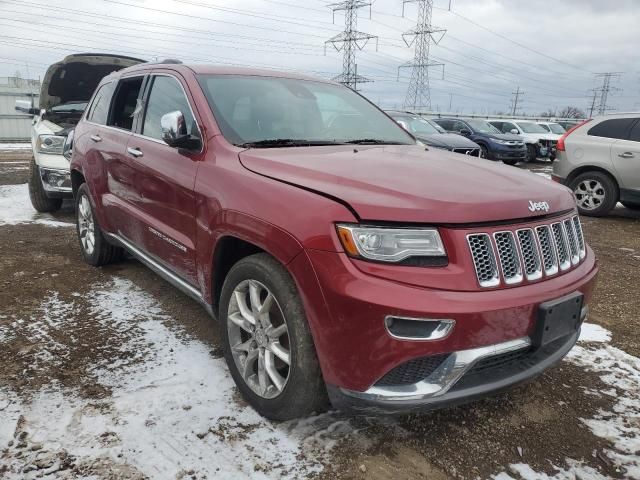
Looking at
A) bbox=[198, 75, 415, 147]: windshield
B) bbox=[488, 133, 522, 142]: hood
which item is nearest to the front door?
bbox=[198, 75, 415, 147]: windshield

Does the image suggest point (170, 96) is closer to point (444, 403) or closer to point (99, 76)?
point (444, 403)

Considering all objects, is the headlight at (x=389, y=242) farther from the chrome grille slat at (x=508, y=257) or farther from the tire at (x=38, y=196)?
the tire at (x=38, y=196)

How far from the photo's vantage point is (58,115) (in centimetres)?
743

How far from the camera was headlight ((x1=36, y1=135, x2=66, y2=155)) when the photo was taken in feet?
21.6

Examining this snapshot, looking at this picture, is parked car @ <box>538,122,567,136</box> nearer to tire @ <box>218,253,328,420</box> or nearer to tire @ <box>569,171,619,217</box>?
tire @ <box>569,171,619,217</box>

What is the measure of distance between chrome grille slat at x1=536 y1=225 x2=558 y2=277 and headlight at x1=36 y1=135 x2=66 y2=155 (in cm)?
625

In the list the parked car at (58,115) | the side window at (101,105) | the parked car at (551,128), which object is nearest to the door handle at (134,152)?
the side window at (101,105)

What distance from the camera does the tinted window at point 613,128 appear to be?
7793mm

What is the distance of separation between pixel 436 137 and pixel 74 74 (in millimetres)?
7287

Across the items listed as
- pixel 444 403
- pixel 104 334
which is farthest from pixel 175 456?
pixel 104 334

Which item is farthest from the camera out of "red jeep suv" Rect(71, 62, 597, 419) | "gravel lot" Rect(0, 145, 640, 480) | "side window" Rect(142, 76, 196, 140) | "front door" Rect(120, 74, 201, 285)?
"side window" Rect(142, 76, 196, 140)

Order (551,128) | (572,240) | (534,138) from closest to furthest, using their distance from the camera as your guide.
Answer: (572,240) → (534,138) → (551,128)

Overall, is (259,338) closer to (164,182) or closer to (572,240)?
(164,182)

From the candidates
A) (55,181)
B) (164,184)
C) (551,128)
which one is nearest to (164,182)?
(164,184)
